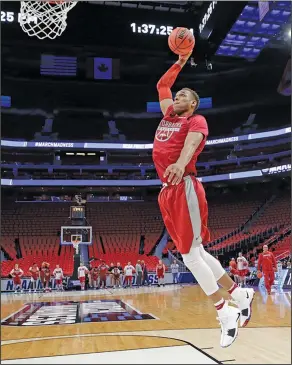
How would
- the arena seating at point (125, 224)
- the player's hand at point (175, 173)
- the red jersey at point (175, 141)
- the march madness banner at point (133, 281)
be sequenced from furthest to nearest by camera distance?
the arena seating at point (125, 224) < the march madness banner at point (133, 281) < the red jersey at point (175, 141) < the player's hand at point (175, 173)

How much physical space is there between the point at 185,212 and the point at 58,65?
24883 millimetres

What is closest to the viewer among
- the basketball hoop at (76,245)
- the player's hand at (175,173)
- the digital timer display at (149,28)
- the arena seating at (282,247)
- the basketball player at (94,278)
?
the player's hand at (175,173)

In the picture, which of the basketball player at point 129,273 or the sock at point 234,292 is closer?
the sock at point 234,292

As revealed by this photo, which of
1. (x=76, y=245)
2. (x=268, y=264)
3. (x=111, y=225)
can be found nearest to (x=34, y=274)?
(x=76, y=245)

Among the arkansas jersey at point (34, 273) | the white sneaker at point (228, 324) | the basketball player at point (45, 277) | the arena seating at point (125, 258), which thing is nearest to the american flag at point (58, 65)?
the arena seating at point (125, 258)

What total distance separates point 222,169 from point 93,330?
23.8 meters

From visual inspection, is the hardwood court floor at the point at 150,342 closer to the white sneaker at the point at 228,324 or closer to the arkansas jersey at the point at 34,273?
the white sneaker at the point at 228,324

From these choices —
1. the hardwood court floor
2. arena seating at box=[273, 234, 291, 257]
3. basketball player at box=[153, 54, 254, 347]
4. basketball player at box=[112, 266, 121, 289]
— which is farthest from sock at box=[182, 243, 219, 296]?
arena seating at box=[273, 234, 291, 257]

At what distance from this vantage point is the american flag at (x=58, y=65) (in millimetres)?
25766

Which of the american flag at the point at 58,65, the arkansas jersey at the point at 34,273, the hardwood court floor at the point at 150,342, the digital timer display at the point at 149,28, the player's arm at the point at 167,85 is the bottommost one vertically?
the arkansas jersey at the point at 34,273

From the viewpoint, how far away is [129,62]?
27.1 m

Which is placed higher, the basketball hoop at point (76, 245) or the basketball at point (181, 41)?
the basketball at point (181, 41)

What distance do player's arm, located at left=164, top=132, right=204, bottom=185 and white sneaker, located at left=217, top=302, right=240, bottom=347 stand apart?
3.42ft

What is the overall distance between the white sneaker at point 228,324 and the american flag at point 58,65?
2505 cm
